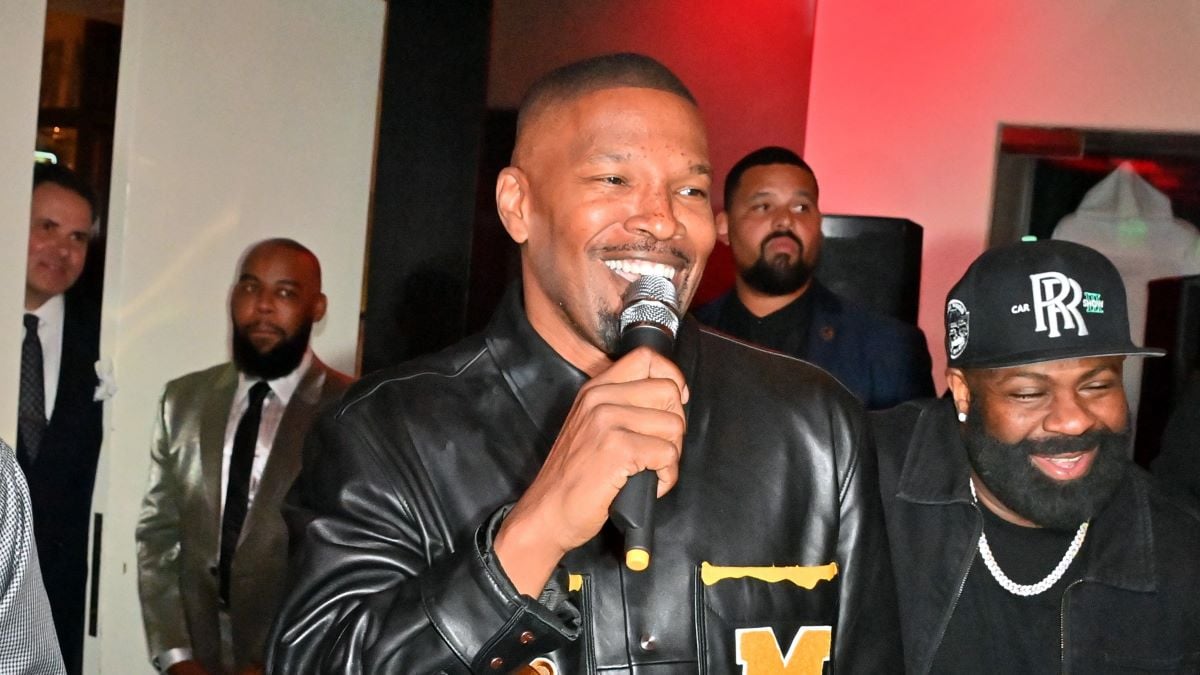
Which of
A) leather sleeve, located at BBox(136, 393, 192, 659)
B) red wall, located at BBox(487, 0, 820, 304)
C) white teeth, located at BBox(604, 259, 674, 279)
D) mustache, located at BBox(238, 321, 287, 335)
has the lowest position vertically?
leather sleeve, located at BBox(136, 393, 192, 659)

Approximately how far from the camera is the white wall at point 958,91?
609 cm

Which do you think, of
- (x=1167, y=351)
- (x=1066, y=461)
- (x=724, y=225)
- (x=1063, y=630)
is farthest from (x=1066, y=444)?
(x=1167, y=351)

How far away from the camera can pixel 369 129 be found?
380 cm

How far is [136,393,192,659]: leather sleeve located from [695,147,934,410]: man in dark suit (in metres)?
1.88

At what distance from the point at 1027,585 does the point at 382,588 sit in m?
1.36

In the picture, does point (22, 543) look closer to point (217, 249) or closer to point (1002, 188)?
point (217, 249)

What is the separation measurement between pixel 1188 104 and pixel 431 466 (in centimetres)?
517

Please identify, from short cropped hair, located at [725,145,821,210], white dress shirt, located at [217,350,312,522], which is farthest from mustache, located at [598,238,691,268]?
short cropped hair, located at [725,145,821,210]

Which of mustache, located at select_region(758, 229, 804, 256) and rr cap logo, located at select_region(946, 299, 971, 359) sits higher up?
mustache, located at select_region(758, 229, 804, 256)

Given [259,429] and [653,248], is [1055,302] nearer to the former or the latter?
[653,248]

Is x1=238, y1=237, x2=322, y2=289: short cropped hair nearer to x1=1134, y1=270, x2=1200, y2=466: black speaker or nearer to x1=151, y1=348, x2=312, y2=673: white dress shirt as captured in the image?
x1=151, y1=348, x2=312, y2=673: white dress shirt

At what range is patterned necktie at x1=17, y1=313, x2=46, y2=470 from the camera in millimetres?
2963

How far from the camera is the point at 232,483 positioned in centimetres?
355

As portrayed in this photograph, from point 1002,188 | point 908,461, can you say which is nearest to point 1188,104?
point 1002,188
